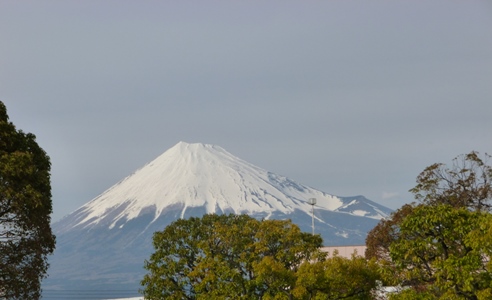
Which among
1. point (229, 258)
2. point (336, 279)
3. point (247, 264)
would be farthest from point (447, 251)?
point (229, 258)

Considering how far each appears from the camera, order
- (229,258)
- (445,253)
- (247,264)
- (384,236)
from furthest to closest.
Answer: (384,236), (229,258), (247,264), (445,253)

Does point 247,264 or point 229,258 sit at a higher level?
point 229,258

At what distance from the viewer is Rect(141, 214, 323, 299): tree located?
128ft

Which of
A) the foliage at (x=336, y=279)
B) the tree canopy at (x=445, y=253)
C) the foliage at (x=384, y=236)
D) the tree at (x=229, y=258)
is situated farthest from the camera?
the foliage at (x=384, y=236)

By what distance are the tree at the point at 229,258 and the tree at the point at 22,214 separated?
32.7 ft

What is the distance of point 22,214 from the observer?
101 feet

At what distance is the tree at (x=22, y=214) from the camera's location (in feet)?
98.7

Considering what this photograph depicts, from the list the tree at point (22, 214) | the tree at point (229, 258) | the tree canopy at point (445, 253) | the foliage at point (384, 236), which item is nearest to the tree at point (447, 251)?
the tree canopy at point (445, 253)

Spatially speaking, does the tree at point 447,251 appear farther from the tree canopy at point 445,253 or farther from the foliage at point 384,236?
the foliage at point 384,236

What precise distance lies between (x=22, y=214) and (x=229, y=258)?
13.7 m

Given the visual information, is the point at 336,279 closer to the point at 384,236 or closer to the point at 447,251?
the point at 447,251

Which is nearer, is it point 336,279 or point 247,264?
point 336,279

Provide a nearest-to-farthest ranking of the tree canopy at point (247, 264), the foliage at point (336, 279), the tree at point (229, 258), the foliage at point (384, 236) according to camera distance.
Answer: the foliage at point (336, 279) → the tree canopy at point (247, 264) → the tree at point (229, 258) → the foliage at point (384, 236)

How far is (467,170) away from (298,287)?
2012 cm
